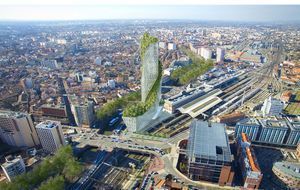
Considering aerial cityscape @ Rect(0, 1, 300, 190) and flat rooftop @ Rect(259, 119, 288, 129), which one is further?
flat rooftop @ Rect(259, 119, 288, 129)

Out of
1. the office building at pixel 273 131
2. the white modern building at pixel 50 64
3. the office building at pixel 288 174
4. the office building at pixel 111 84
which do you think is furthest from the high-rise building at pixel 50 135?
the white modern building at pixel 50 64

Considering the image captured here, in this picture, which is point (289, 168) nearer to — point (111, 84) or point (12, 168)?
point (12, 168)

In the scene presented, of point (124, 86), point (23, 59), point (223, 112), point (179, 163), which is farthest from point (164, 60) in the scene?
point (179, 163)

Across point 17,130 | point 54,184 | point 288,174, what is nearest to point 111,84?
point 17,130

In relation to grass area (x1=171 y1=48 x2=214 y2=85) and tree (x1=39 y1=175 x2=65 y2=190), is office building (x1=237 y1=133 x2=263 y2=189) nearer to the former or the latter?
tree (x1=39 y1=175 x2=65 y2=190)

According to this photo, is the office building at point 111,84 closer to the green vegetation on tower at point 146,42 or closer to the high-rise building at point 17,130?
the green vegetation on tower at point 146,42

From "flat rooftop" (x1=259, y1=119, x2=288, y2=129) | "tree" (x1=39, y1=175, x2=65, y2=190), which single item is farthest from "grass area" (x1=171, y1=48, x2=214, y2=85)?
"tree" (x1=39, y1=175, x2=65, y2=190)
